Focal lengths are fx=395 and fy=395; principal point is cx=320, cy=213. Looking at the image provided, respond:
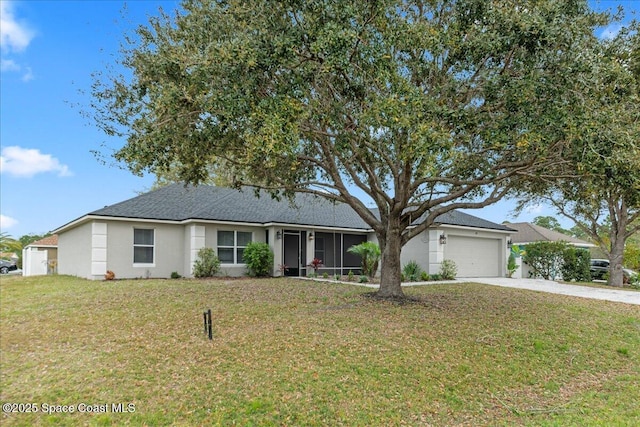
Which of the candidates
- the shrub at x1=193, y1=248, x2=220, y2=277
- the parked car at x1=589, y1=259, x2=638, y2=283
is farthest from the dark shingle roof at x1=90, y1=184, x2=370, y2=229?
the parked car at x1=589, y1=259, x2=638, y2=283

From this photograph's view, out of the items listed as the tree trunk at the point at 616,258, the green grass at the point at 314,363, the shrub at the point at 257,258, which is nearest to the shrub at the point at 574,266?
the tree trunk at the point at 616,258

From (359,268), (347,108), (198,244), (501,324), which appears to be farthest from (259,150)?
(359,268)

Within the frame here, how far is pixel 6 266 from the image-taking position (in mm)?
33594

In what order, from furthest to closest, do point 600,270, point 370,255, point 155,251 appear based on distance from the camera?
1. point 600,270
2. point 370,255
3. point 155,251

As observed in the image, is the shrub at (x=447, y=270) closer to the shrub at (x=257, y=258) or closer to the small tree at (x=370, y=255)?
the small tree at (x=370, y=255)

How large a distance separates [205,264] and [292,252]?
4532 mm

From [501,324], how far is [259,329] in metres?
5.62

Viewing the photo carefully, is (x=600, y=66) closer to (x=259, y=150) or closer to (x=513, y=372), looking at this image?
(x=513, y=372)

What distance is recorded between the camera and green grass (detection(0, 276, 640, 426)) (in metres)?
5.07

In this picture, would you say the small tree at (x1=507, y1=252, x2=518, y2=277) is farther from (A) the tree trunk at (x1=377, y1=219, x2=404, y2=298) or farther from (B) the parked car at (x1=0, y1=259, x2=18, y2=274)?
(B) the parked car at (x1=0, y1=259, x2=18, y2=274)

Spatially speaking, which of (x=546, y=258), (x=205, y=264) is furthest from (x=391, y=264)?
(x=546, y=258)

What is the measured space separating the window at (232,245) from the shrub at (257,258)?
52 centimetres

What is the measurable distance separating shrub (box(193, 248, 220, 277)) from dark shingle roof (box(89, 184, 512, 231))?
145cm

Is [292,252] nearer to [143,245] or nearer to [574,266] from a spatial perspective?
[143,245]
